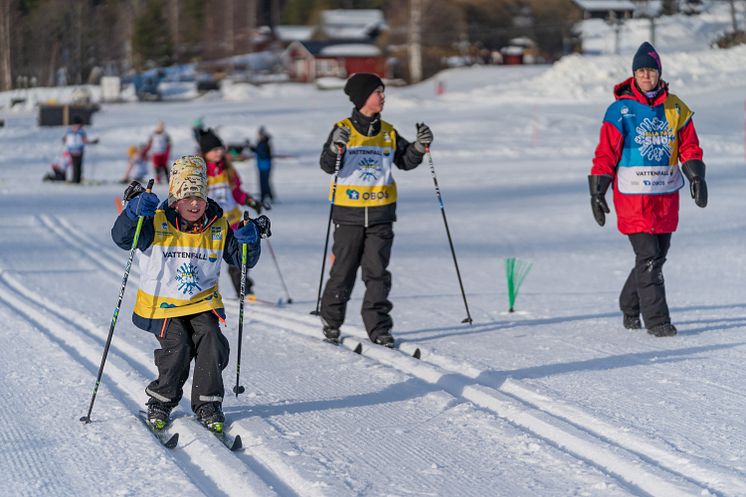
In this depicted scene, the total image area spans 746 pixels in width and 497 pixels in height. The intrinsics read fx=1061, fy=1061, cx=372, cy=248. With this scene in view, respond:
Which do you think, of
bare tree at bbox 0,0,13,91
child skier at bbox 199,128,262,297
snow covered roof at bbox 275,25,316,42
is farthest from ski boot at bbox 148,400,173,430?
snow covered roof at bbox 275,25,316,42

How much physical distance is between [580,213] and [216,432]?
41.6 ft

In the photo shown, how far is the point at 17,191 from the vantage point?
67.0ft

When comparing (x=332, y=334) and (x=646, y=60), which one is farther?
(x=332, y=334)

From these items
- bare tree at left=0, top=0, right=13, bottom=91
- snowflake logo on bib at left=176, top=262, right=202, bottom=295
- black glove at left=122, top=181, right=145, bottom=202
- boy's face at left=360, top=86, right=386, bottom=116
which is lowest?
snowflake logo on bib at left=176, top=262, right=202, bottom=295

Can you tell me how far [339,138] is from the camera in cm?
716

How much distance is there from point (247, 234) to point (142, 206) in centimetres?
54

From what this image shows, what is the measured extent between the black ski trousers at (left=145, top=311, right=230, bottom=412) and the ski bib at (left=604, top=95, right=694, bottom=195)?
11.2 feet

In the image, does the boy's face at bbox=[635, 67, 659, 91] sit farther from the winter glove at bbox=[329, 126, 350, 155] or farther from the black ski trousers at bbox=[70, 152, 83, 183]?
the black ski trousers at bbox=[70, 152, 83, 183]

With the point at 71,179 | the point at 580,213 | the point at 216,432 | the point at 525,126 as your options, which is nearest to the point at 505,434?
the point at 216,432

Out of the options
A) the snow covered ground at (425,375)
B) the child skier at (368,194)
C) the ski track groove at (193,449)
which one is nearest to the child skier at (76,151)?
the snow covered ground at (425,375)

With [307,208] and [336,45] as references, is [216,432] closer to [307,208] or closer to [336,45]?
[307,208]

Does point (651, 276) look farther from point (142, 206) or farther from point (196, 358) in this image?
point (142, 206)

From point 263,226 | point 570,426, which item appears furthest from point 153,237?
point 570,426

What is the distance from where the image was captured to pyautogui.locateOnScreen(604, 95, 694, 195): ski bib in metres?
7.26
